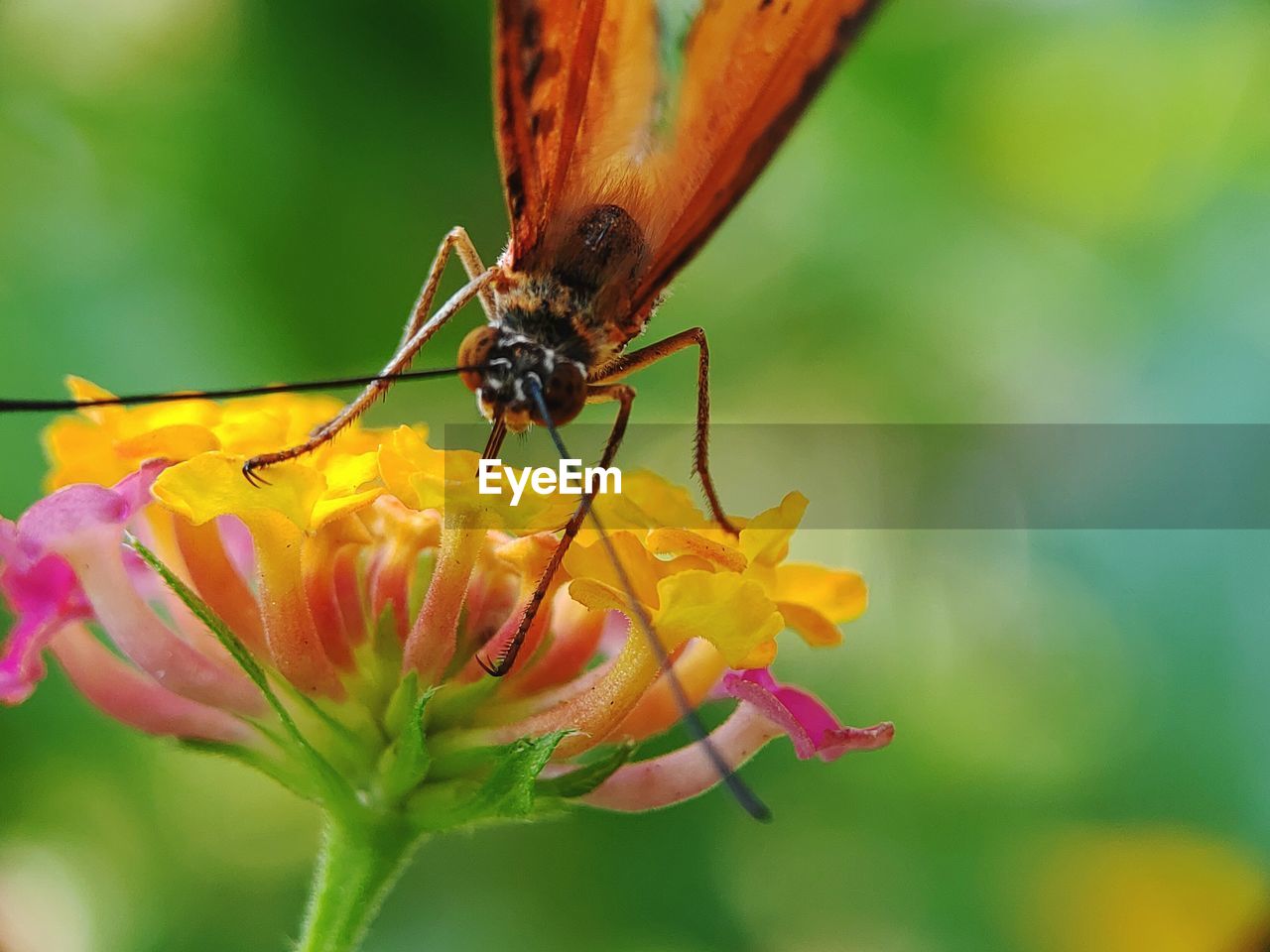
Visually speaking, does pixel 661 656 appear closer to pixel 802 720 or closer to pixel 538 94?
pixel 802 720

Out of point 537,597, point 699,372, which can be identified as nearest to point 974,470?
point 699,372

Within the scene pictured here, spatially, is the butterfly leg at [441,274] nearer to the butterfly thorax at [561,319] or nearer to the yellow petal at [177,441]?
the butterfly thorax at [561,319]

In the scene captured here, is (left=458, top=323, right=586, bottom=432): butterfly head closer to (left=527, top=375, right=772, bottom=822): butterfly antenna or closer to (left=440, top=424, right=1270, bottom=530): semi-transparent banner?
(left=527, top=375, right=772, bottom=822): butterfly antenna

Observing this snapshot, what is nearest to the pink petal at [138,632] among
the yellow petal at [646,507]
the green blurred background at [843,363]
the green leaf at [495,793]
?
the green leaf at [495,793]

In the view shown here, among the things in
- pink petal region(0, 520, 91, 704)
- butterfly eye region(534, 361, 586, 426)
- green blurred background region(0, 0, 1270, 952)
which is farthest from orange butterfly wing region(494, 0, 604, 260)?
green blurred background region(0, 0, 1270, 952)

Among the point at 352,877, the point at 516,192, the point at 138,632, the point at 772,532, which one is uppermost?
the point at 516,192
